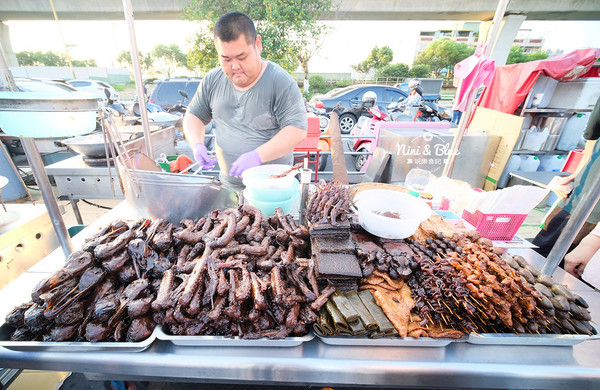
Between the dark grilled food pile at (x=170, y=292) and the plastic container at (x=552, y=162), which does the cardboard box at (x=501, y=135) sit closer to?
the plastic container at (x=552, y=162)

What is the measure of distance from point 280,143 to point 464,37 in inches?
3363

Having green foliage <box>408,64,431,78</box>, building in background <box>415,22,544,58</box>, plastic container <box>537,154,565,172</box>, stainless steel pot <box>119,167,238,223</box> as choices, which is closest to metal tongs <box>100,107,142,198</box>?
stainless steel pot <box>119,167,238,223</box>

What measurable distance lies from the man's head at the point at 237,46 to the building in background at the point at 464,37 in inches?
2776

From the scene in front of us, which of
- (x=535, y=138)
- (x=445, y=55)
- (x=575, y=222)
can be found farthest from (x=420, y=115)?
(x=445, y=55)

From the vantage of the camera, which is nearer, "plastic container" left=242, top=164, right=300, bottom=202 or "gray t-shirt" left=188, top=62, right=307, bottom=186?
"plastic container" left=242, top=164, right=300, bottom=202

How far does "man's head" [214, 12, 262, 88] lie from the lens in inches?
97.6

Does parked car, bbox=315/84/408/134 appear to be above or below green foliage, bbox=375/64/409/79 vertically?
below

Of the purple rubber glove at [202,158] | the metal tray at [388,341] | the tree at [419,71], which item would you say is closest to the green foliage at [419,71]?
the tree at [419,71]

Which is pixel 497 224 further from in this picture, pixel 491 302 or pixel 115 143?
pixel 115 143

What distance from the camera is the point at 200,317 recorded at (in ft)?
4.50

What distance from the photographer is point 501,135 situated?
6.58m

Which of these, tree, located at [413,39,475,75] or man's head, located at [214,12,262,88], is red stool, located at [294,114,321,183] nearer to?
man's head, located at [214,12,262,88]

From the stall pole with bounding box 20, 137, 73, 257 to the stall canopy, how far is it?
10.4 metres

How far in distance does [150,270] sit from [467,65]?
404 centimetres
